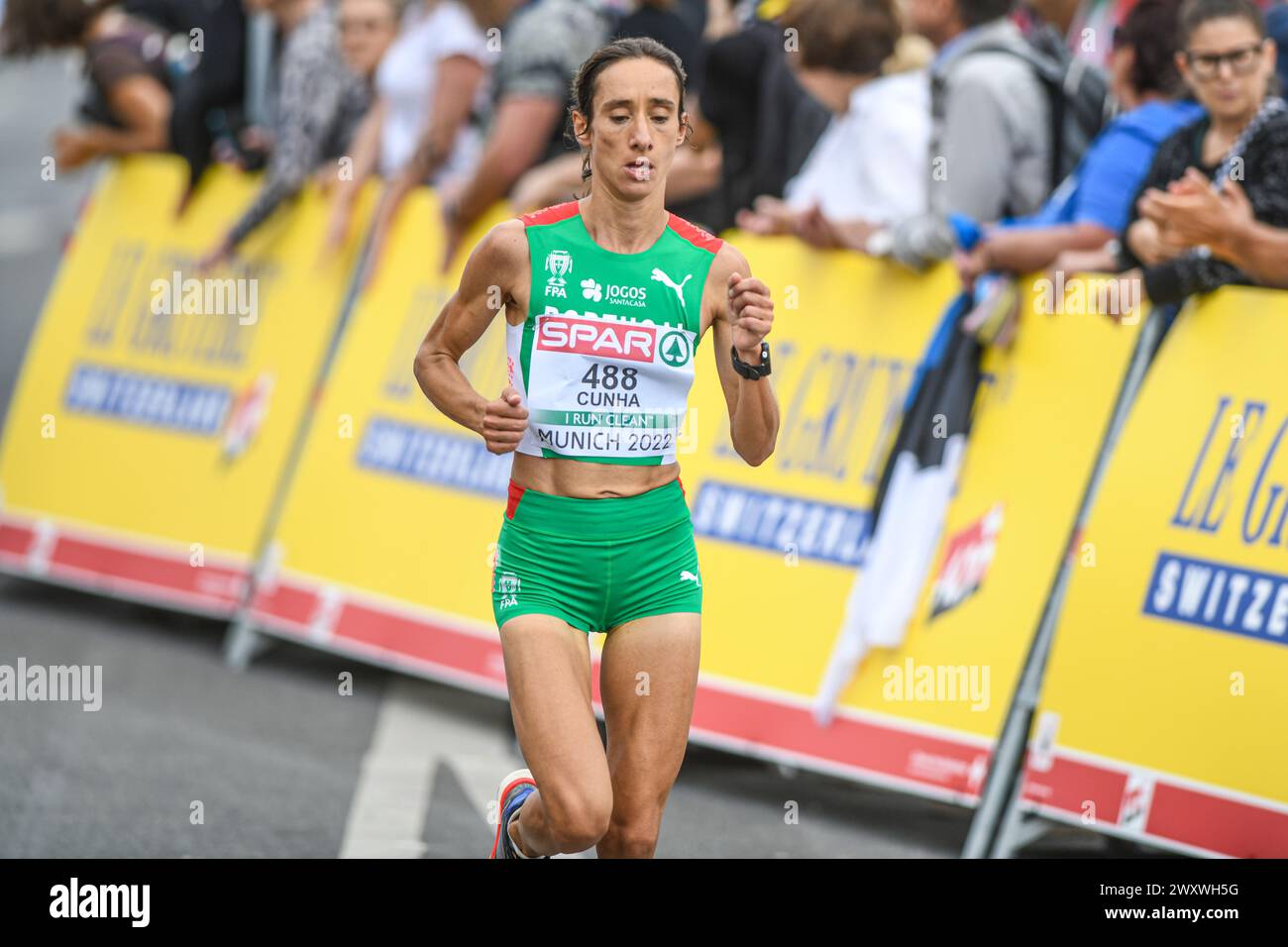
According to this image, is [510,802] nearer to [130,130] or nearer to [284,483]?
[284,483]

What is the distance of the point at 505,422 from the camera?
494 cm

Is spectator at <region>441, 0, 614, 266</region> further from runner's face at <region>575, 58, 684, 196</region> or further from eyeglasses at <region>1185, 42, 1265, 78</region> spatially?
runner's face at <region>575, 58, 684, 196</region>

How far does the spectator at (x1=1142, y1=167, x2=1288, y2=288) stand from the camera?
656cm

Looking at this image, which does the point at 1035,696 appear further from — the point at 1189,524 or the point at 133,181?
the point at 133,181

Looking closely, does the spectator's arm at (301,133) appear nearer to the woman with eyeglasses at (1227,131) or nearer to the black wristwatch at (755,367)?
the woman with eyeglasses at (1227,131)

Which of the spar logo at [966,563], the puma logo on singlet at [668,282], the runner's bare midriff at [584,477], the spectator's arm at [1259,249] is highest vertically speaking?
the spectator's arm at [1259,249]

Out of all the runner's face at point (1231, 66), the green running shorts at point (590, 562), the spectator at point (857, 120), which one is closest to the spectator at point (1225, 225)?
the runner's face at point (1231, 66)

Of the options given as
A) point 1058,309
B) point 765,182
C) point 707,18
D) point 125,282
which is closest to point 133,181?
point 125,282

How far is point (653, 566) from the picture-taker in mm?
5289

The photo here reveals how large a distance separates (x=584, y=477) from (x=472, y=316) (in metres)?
0.49

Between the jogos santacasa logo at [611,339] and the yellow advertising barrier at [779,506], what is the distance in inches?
94.5

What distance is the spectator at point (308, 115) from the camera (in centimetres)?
1091

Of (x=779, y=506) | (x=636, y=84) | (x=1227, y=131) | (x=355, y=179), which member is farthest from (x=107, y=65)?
(x=636, y=84)
